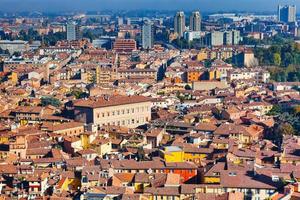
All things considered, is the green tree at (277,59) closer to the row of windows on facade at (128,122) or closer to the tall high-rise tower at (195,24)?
the row of windows on facade at (128,122)

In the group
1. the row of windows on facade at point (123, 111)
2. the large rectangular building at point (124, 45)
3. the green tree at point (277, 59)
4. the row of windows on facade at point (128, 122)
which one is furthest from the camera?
the large rectangular building at point (124, 45)

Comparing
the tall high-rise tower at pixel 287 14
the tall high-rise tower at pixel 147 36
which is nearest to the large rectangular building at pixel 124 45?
the tall high-rise tower at pixel 147 36

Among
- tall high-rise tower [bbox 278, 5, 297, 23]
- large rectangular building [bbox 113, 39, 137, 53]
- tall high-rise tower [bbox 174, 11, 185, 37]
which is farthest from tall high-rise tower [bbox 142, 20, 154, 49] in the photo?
tall high-rise tower [bbox 278, 5, 297, 23]

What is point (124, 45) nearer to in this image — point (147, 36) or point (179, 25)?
point (147, 36)

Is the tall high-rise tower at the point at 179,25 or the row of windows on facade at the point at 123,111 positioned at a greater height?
the tall high-rise tower at the point at 179,25

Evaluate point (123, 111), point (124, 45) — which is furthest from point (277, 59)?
point (123, 111)

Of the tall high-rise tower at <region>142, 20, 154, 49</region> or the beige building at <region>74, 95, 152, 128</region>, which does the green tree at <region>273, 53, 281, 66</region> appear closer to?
the tall high-rise tower at <region>142, 20, 154, 49</region>

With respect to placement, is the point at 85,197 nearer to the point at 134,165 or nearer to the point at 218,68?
the point at 134,165

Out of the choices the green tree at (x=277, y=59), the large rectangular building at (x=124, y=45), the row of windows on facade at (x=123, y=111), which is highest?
the large rectangular building at (x=124, y=45)
